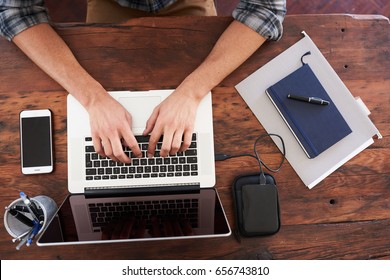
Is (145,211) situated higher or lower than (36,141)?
lower

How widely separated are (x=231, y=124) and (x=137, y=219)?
1.06 feet

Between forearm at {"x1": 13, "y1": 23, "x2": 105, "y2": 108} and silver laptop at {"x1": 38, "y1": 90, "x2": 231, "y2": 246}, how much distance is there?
3 cm

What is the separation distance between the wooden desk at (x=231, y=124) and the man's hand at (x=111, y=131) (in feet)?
0.27

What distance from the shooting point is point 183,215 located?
76cm

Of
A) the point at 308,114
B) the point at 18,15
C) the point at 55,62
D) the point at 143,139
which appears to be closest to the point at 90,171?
the point at 143,139

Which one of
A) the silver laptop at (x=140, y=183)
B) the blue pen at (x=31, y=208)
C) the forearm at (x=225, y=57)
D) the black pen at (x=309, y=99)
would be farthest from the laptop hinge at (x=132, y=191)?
the black pen at (x=309, y=99)

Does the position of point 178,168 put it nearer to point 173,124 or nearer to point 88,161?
point 173,124

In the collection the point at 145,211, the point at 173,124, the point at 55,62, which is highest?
the point at 55,62

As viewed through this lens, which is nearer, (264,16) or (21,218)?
(21,218)

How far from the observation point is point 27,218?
0.75 meters

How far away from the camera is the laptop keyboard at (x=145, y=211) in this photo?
75 centimetres

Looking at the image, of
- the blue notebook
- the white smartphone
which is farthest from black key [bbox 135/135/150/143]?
the blue notebook
